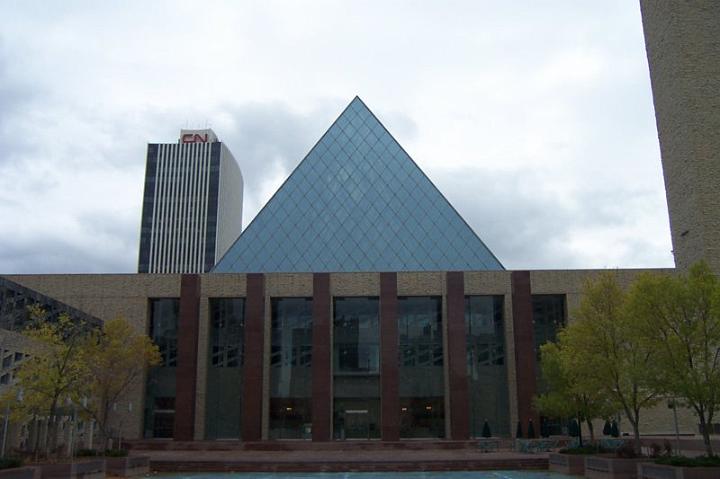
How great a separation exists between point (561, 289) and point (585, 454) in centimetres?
1680

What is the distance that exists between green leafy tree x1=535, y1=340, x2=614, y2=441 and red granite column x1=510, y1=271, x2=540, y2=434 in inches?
247

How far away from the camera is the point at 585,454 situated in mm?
23906

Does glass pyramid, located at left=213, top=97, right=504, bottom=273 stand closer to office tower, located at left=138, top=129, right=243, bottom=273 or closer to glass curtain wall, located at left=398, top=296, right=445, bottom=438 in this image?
glass curtain wall, located at left=398, top=296, right=445, bottom=438

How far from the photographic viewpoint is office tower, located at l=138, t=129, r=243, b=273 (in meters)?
138

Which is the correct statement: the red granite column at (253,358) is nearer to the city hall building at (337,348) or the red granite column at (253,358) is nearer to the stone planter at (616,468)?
the city hall building at (337,348)

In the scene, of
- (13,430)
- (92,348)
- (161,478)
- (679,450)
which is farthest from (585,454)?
(13,430)

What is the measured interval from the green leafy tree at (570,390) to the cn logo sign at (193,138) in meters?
126

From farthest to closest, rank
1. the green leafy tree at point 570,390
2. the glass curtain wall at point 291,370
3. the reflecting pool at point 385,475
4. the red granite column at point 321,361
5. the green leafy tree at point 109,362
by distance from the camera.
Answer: the glass curtain wall at point 291,370
the red granite column at point 321,361
the green leafy tree at point 109,362
the green leafy tree at point 570,390
the reflecting pool at point 385,475

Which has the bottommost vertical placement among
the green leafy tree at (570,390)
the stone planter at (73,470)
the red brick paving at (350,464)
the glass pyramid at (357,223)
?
the red brick paving at (350,464)

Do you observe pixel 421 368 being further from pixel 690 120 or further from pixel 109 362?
pixel 690 120

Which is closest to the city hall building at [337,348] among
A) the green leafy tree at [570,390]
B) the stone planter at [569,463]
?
the green leafy tree at [570,390]

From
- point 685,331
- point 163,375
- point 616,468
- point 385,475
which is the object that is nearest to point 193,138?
point 163,375

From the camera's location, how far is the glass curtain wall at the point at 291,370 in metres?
39.0

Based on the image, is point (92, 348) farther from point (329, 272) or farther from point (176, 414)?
point (329, 272)
